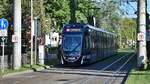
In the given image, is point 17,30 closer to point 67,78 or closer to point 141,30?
point 141,30

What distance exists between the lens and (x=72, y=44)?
42.5 m

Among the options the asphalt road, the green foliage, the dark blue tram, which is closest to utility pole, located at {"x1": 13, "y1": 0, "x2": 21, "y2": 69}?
the asphalt road

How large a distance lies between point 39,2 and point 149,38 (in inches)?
643

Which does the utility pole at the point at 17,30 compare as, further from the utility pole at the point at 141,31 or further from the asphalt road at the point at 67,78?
the utility pole at the point at 141,31

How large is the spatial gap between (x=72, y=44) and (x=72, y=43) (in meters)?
0.15

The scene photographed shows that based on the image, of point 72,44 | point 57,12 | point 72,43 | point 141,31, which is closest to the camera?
point 141,31

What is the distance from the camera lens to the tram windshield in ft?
139

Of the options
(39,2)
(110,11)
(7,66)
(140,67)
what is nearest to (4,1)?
(39,2)

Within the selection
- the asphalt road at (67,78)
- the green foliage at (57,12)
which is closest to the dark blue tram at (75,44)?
the asphalt road at (67,78)

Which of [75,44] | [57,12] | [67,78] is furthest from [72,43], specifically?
[57,12]

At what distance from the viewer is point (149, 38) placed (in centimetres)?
4575

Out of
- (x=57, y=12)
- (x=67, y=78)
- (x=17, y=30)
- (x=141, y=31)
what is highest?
(x=57, y=12)

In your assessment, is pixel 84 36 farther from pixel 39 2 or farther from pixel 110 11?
pixel 110 11

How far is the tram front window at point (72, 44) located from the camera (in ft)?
139
